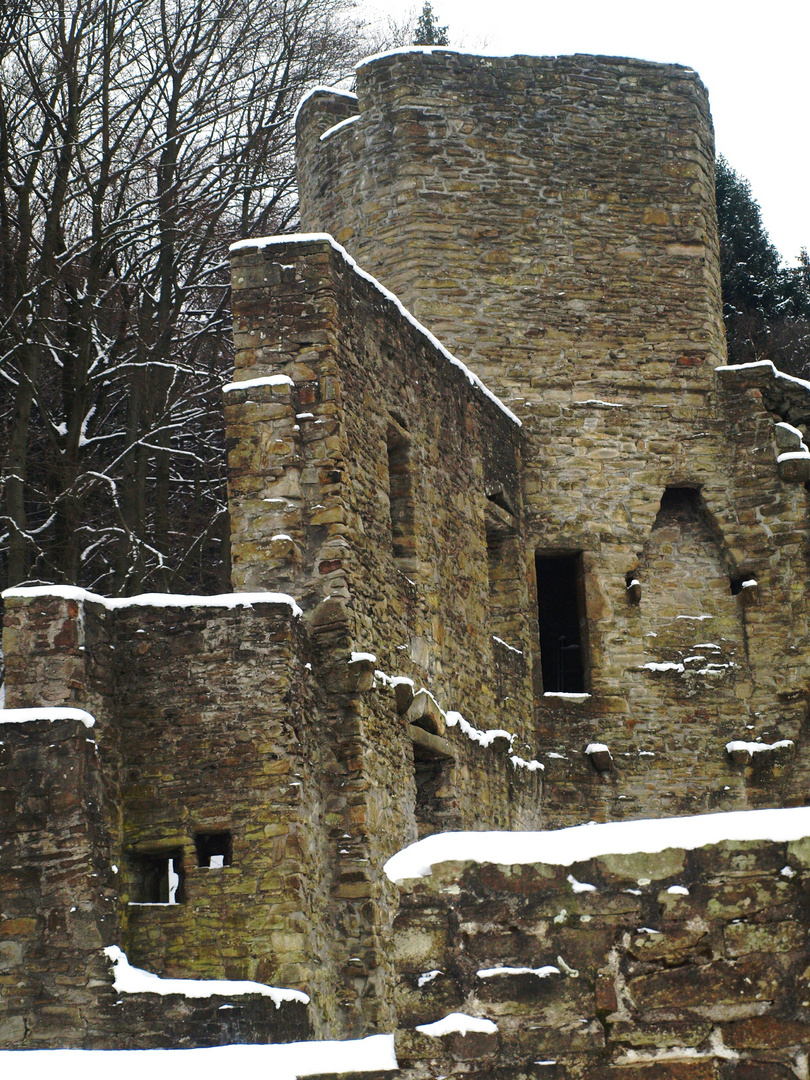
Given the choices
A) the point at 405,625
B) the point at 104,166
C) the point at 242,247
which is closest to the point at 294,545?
the point at 405,625

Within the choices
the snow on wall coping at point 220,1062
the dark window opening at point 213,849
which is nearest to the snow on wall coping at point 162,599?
the dark window opening at point 213,849

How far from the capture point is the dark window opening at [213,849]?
8.82 meters

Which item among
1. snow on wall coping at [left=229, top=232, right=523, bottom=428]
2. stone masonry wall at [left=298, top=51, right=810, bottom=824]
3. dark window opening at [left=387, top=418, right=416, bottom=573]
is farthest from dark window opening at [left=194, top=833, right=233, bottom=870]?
stone masonry wall at [left=298, top=51, right=810, bottom=824]

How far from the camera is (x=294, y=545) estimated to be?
9688 millimetres

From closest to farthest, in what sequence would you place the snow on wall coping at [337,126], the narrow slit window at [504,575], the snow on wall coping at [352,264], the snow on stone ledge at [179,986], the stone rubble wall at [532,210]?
the snow on stone ledge at [179,986] < the snow on wall coping at [352,264] < the narrow slit window at [504,575] < the stone rubble wall at [532,210] < the snow on wall coping at [337,126]

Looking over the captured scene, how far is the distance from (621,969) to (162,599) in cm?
500

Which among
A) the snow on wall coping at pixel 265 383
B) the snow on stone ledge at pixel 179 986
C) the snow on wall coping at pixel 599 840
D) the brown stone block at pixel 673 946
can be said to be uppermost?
the snow on wall coping at pixel 265 383

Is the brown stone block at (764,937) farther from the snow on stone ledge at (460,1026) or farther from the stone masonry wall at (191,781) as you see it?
the stone masonry wall at (191,781)

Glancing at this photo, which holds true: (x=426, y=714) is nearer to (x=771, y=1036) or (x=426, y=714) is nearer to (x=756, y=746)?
(x=756, y=746)

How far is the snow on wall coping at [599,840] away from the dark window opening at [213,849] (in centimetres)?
405

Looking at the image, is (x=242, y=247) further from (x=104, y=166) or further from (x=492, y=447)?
(x=104, y=166)

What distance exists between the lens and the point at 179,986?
8.12 m

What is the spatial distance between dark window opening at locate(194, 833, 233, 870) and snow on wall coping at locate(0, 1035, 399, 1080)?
344 centimetres

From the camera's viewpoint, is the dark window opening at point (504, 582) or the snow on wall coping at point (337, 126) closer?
the dark window opening at point (504, 582)
